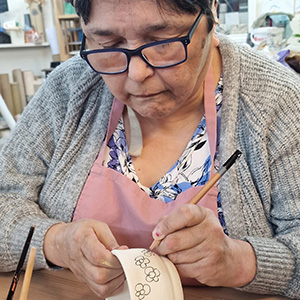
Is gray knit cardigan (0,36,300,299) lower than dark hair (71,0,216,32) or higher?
lower

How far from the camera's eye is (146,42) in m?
0.87

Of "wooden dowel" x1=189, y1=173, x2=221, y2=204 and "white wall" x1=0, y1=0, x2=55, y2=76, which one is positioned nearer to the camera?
"wooden dowel" x1=189, y1=173, x2=221, y2=204

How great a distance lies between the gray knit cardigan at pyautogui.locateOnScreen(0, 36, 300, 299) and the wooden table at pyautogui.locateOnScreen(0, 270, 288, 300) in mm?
30

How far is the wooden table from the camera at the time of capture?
88 cm

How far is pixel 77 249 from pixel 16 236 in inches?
9.5

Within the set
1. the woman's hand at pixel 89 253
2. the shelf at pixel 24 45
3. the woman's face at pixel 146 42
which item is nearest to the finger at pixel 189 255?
the woman's hand at pixel 89 253

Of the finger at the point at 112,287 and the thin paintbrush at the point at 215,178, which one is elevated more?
the thin paintbrush at the point at 215,178

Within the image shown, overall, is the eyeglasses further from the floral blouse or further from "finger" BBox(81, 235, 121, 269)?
"finger" BBox(81, 235, 121, 269)

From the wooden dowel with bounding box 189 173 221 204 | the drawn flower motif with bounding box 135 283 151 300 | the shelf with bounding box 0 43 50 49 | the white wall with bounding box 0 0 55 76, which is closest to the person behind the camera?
the drawn flower motif with bounding box 135 283 151 300

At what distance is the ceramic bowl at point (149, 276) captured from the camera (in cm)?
65

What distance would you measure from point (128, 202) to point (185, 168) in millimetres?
172

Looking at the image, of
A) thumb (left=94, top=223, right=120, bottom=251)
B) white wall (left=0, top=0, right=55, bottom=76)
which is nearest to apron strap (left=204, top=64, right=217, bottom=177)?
thumb (left=94, top=223, right=120, bottom=251)

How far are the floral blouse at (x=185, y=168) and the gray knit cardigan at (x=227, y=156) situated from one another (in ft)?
0.16

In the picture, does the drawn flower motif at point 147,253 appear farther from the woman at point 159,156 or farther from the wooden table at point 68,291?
the wooden table at point 68,291
